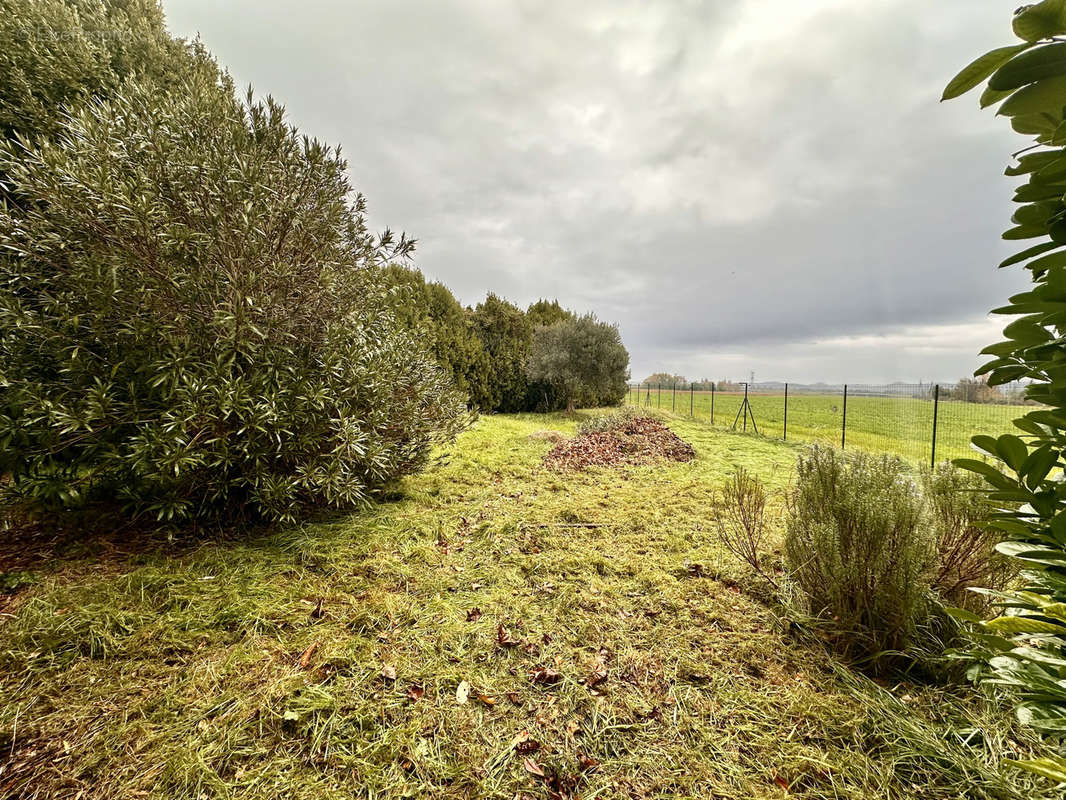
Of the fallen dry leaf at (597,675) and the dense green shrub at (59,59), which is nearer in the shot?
the fallen dry leaf at (597,675)

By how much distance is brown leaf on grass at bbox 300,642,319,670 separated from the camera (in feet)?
7.22

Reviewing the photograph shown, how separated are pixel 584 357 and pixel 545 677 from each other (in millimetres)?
13432

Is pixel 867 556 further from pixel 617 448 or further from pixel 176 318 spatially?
pixel 617 448

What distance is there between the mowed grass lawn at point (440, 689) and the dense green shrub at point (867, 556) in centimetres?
25

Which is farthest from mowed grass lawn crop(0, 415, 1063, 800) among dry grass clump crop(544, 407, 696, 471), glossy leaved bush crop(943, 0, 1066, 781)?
dry grass clump crop(544, 407, 696, 471)

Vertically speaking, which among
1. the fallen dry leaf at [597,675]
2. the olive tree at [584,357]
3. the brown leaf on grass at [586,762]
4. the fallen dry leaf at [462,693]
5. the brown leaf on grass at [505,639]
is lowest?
the brown leaf on grass at [586,762]

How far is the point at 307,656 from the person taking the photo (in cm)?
226

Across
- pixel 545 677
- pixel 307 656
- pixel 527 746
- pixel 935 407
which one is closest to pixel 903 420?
pixel 935 407

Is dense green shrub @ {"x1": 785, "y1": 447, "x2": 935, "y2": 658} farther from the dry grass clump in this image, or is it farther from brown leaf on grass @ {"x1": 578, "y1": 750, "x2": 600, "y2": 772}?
the dry grass clump

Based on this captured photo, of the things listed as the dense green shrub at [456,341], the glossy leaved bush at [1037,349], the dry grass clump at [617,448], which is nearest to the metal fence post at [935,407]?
the dry grass clump at [617,448]

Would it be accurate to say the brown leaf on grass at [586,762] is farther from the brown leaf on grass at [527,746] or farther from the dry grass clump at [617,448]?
the dry grass clump at [617,448]

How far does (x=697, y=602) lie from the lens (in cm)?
286

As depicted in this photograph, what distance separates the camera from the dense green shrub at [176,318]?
2773mm

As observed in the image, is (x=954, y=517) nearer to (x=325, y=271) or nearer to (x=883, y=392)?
(x=325, y=271)
